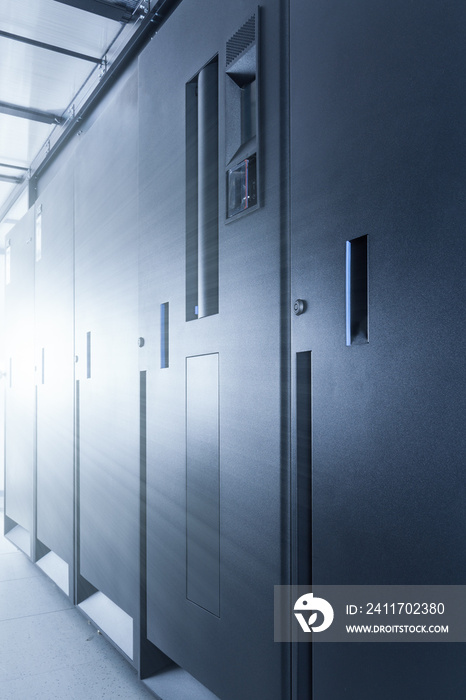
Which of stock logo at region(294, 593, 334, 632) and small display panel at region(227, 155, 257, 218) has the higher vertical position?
small display panel at region(227, 155, 257, 218)

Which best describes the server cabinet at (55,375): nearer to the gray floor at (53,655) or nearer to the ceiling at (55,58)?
the gray floor at (53,655)

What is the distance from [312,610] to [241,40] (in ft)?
4.27

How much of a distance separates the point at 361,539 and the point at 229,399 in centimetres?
54

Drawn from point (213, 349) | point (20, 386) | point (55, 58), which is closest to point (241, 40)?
point (213, 349)

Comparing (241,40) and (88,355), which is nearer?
(241,40)

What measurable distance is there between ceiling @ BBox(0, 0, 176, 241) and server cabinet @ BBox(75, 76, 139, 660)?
49 cm

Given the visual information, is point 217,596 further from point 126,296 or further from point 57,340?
point 57,340

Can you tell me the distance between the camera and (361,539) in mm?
1042

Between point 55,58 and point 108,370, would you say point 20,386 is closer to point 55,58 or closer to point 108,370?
point 108,370

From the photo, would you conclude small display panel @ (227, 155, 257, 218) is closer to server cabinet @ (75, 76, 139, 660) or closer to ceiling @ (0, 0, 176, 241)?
server cabinet @ (75, 76, 139, 660)

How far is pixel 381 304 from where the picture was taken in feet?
3.31

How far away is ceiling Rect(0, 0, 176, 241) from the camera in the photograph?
258 centimetres

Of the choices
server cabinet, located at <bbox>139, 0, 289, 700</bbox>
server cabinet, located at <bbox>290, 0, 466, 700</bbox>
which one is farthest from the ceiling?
server cabinet, located at <bbox>290, 0, 466, 700</bbox>

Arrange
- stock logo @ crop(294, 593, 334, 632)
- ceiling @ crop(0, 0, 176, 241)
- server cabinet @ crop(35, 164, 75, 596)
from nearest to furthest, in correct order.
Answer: stock logo @ crop(294, 593, 334, 632), ceiling @ crop(0, 0, 176, 241), server cabinet @ crop(35, 164, 75, 596)
